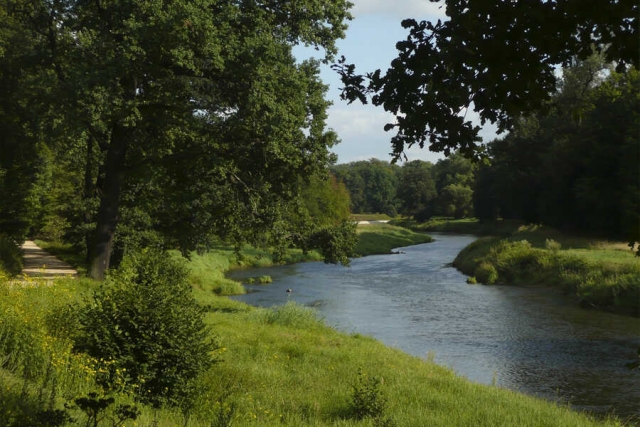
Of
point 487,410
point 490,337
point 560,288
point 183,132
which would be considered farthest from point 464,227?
point 487,410

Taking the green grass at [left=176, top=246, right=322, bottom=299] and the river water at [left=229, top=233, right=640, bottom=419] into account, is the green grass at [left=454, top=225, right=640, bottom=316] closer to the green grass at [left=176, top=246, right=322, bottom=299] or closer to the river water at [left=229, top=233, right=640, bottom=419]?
the river water at [left=229, top=233, right=640, bottom=419]

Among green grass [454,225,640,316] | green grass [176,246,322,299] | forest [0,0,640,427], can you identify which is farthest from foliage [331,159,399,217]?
forest [0,0,640,427]

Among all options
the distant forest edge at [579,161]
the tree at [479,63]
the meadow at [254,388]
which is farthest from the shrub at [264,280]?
the tree at [479,63]

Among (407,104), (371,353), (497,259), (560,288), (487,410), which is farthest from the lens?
(497,259)

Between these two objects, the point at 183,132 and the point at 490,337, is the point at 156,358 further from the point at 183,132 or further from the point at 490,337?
the point at 490,337

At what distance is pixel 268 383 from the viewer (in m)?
12.2

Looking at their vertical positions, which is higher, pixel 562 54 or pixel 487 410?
pixel 562 54

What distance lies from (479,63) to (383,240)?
67.4 m

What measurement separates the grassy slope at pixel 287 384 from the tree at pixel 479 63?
4.80 meters

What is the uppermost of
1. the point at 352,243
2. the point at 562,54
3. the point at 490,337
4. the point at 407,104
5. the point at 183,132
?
the point at 183,132

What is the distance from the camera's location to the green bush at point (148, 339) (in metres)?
9.95

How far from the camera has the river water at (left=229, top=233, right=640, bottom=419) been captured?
55.2 ft

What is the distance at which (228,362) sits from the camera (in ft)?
43.3

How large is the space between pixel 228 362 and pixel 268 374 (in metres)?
1.04
